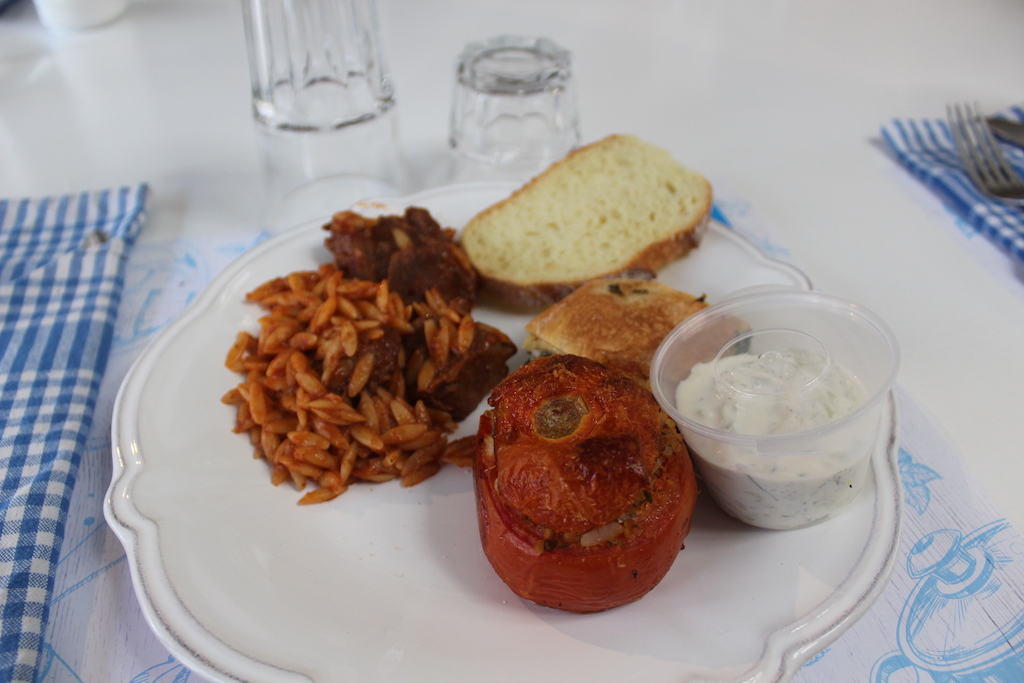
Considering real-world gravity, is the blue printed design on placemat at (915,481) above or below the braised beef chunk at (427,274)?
below

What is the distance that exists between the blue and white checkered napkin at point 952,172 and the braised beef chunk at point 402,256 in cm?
225

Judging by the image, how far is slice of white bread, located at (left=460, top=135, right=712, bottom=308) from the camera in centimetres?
299

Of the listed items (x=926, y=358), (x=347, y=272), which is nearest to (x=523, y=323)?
(x=347, y=272)

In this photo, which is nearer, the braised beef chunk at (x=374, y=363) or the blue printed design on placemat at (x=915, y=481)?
the blue printed design on placemat at (x=915, y=481)

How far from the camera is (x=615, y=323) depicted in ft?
8.17

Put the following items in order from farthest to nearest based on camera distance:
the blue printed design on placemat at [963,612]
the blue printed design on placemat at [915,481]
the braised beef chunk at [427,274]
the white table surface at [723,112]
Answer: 1. the white table surface at [723,112]
2. the braised beef chunk at [427,274]
3. the blue printed design on placemat at [915,481]
4. the blue printed design on placemat at [963,612]

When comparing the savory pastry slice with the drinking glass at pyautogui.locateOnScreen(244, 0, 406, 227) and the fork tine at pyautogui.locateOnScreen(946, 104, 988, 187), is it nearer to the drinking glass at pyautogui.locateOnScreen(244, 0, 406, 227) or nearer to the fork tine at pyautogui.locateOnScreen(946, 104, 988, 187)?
the drinking glass at pyautogui.locateOnScreen(244, 0, 406, 227)

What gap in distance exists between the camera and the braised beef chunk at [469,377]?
2.49m

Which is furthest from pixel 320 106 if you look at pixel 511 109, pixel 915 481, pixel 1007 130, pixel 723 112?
pixel 1007 130

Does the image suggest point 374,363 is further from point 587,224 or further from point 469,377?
point 587,224

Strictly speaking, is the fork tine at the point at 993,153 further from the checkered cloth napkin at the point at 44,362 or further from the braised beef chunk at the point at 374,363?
the checkered cloth napkin at the point at 44,362

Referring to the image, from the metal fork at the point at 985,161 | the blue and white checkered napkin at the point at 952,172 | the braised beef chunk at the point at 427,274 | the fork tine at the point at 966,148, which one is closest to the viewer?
the braised beef chunk at the point at 427,274

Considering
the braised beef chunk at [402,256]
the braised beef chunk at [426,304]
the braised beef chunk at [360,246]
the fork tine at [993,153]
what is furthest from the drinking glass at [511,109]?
the fork tine at [993,153]

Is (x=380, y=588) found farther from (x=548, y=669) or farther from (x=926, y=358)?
(x=926, y=358)
